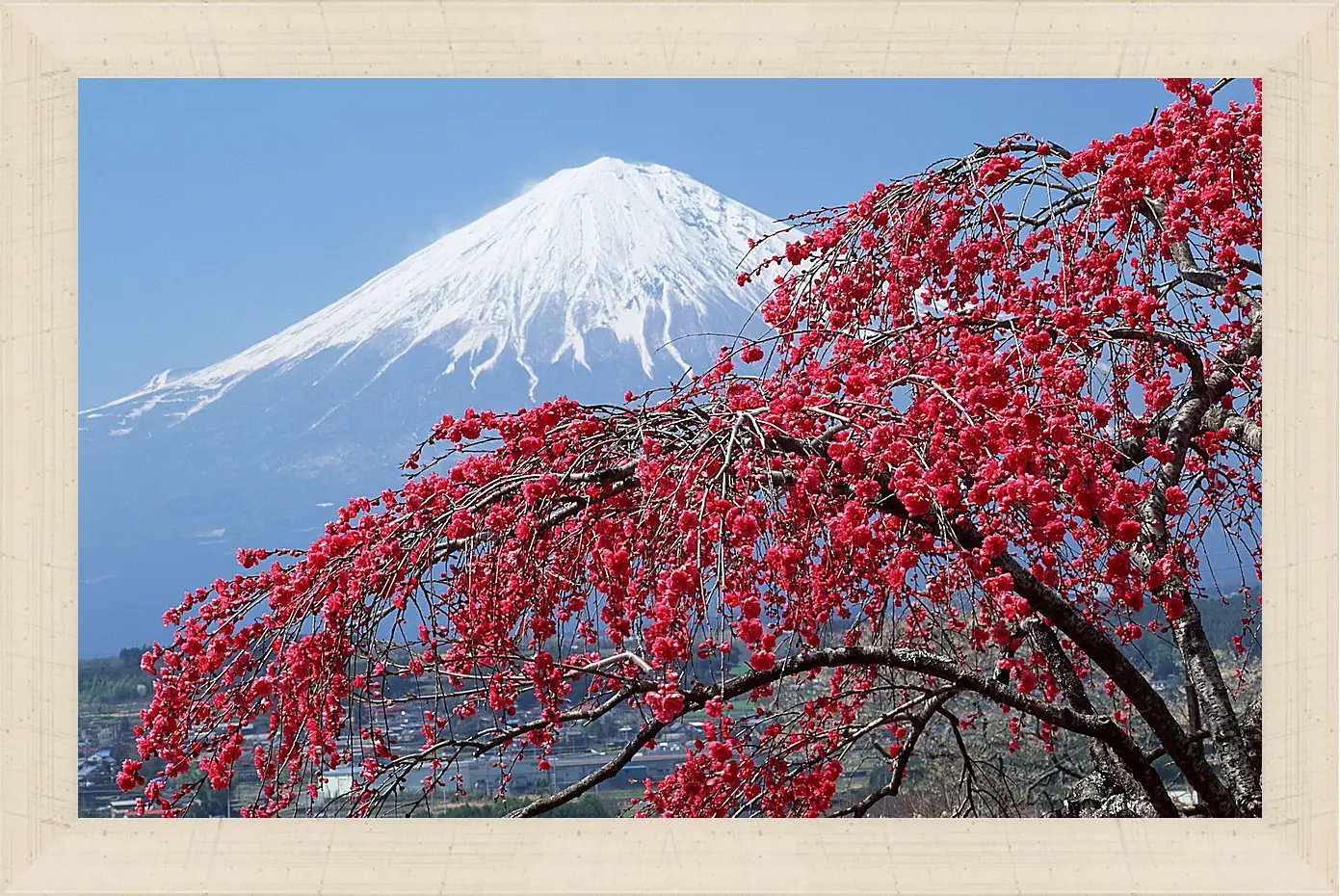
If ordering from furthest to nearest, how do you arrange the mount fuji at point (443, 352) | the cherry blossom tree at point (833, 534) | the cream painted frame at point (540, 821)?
the mount fuji at point (443, 352), the cream painted frame at point (540, 821), the cherry blossom tree at point (833, 534)

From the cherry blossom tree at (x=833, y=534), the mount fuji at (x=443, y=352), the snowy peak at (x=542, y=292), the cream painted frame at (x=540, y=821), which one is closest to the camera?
the cherry blossom tree at (x=833, y=534)

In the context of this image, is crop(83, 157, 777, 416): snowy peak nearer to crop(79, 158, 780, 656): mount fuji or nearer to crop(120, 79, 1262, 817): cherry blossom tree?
crop(79, 158, 780, 656): mount fuji

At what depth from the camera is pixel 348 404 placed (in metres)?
8.40

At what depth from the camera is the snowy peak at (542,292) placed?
812cm

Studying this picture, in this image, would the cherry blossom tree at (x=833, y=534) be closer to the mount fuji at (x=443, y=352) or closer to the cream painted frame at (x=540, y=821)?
the cream painted frame at (x=540, y=821)

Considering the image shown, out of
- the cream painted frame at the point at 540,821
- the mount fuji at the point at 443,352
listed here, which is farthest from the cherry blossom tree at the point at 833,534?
the mount fuji at the point at 443,352

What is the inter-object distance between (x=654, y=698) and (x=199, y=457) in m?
6.85

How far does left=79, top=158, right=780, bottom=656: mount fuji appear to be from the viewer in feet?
23.8

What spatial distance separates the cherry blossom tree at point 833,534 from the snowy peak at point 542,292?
17.8ft

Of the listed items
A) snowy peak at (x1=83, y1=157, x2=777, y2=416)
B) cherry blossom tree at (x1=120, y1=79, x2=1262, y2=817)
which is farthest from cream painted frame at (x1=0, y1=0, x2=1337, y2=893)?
snowy peak at (x1=83, y1=157, x2=777, y2=416)
